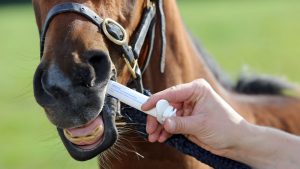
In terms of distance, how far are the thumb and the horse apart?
0.19 m

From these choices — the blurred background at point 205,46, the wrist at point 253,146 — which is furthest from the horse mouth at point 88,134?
the blurred background at point 205,46

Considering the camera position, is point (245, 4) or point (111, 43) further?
point (245, 4)

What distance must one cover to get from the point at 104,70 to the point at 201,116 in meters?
0.34

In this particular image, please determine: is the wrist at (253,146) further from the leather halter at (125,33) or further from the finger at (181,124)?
the leather halter at (125,33)

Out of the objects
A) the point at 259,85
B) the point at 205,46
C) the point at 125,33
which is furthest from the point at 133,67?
the point at 205,46

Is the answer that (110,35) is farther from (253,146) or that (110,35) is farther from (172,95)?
(253,146)

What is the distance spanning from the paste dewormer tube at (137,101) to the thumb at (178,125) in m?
0.02

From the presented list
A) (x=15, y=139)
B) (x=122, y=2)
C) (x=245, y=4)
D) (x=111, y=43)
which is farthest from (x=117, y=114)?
(x=245, y=4)

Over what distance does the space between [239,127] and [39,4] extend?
0.83 metres

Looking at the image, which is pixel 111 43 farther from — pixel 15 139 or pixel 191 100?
pixel 15 139

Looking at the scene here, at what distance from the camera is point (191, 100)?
7.89ft

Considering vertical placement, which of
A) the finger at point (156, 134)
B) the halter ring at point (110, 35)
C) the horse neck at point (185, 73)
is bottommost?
the horse neck at point (185, 73)

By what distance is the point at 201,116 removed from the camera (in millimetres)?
2377

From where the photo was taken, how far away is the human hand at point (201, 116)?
2369 millimetres
